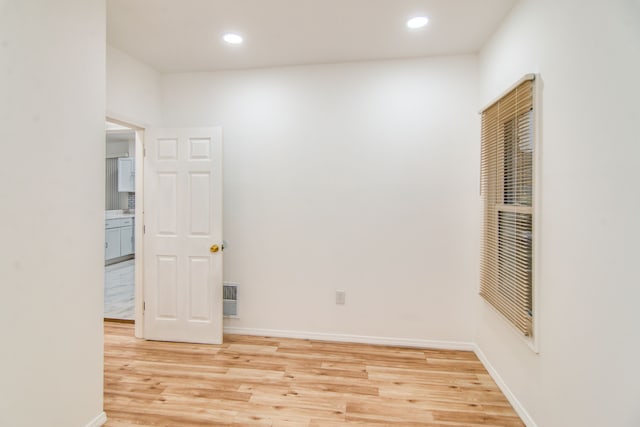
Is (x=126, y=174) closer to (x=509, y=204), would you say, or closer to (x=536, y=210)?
(x=509, y=204)

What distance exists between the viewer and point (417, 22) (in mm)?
2602

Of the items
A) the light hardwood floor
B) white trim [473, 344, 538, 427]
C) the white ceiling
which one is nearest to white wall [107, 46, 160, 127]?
the white ceiling

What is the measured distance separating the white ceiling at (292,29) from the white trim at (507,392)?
2.69 metres

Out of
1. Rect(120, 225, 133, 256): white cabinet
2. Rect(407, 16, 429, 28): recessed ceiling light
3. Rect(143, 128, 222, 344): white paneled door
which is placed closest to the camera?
Rect(407, 16, 429, 28): recessed ceiling light

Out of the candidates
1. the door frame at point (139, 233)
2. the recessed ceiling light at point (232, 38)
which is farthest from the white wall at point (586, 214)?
the door frame at point (139, 233)

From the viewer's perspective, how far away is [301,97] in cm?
344

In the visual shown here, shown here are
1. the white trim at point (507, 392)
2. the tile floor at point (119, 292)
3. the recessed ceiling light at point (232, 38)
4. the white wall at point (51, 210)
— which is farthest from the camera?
the tile floor at point (119, 292)

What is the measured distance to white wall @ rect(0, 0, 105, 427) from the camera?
1.60m

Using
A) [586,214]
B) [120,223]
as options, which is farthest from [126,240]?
[586,214]

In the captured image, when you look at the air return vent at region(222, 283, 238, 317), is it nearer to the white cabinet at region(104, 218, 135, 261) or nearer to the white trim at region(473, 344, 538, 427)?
the white trim at region(473, 344, 538, 427)

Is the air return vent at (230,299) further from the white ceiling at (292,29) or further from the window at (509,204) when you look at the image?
the window at (509,204)

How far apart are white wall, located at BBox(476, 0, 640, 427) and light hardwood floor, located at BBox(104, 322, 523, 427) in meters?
0.56

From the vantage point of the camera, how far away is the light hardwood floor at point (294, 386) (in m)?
2.22

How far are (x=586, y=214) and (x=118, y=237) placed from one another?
7912mm
